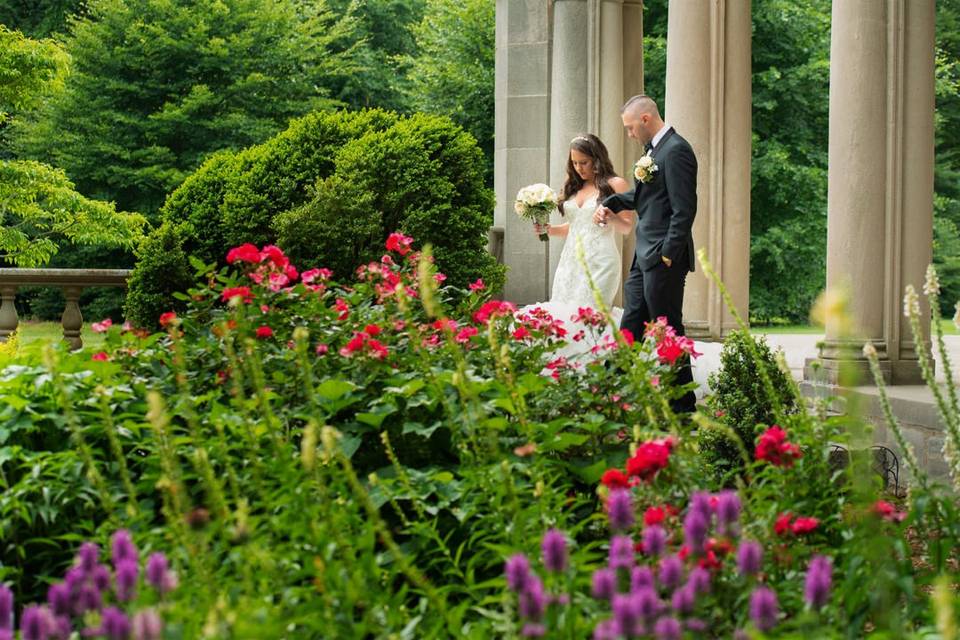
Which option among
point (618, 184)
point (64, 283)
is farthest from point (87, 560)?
point (64, 283)

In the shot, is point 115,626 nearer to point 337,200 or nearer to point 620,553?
point 620,553

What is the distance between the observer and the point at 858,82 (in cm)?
848

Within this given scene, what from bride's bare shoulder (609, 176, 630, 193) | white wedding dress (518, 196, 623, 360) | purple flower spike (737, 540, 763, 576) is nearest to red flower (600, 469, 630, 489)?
purple flower spike (737, 540, 763, 576)

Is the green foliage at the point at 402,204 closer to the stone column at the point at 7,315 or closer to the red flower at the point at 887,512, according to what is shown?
the stone column at the point at 7,315

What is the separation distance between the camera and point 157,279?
9.85 m

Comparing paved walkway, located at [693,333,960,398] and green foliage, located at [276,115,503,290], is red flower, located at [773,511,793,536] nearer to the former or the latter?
paved walkway, located at [693,333,960,398]

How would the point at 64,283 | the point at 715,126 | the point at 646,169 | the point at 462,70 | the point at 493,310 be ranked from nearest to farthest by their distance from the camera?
the point at 493,310 < the point at 646,169 < the point at 64,283 < the point at 715,126 < the point at 462,70

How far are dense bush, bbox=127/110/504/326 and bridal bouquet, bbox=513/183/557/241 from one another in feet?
3.20

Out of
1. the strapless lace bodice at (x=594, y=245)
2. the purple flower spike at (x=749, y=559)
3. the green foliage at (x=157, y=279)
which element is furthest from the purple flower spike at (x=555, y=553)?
the green foliage at (x=157, y=279)

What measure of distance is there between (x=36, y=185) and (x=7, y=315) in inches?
362

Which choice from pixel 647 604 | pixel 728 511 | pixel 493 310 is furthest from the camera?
pixel 493 310

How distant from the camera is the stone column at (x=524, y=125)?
14250mm

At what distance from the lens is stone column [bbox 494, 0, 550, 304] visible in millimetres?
14250

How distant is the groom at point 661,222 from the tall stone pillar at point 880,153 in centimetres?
137
